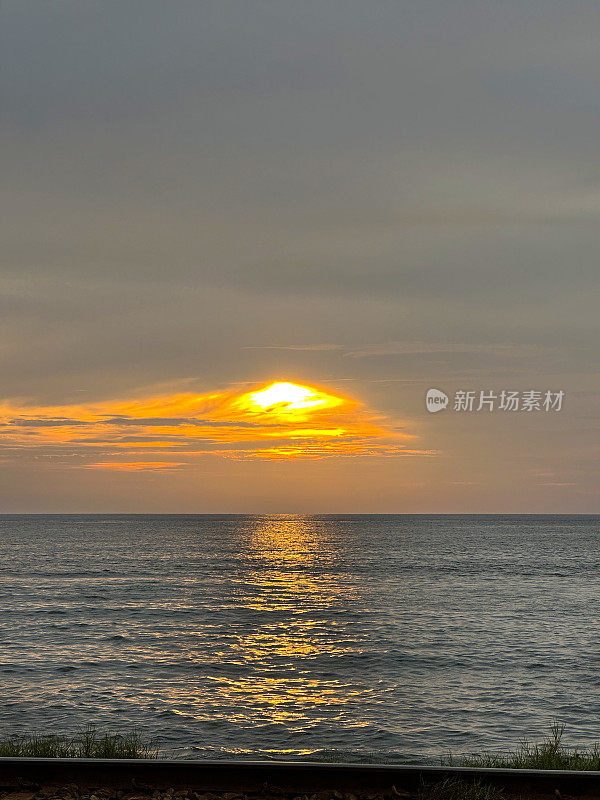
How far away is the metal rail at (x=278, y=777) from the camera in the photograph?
9117mm

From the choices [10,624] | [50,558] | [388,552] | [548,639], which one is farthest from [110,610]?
[388,552]

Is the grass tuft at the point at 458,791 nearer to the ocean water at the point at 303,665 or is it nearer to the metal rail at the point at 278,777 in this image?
the metal rail at the point at 278,777

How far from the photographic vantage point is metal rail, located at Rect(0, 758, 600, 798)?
9.12 m

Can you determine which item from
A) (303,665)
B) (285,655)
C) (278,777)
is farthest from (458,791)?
(285,655)

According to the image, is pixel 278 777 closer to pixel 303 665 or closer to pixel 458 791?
pixel 458 791

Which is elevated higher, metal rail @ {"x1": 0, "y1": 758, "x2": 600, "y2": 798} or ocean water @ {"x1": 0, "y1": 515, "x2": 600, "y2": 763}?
metal rail @ {"x1": 0, "y1": 758, "x2": 600, "y2": 798}

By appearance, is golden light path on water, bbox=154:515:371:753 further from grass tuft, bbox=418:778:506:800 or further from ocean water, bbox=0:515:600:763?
grass tuft, bbox=418:778:506:800

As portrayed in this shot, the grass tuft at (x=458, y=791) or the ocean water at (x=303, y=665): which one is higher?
the grass tuft at (x=458, y=791)

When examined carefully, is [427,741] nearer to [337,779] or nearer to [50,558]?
[337,779]

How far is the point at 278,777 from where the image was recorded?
923 cm

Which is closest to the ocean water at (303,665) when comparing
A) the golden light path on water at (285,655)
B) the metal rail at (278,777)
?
the golden light path on water at (285,655)

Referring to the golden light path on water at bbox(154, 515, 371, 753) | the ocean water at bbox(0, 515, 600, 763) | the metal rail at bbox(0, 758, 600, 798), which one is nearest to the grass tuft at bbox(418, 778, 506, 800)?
the metal rail at bbox(0, 758, 600, 798)

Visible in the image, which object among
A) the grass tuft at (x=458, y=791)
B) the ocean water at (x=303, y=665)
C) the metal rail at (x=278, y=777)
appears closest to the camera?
the grass tuft at (x=458, y=791)

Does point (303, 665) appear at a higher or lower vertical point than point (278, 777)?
lower
